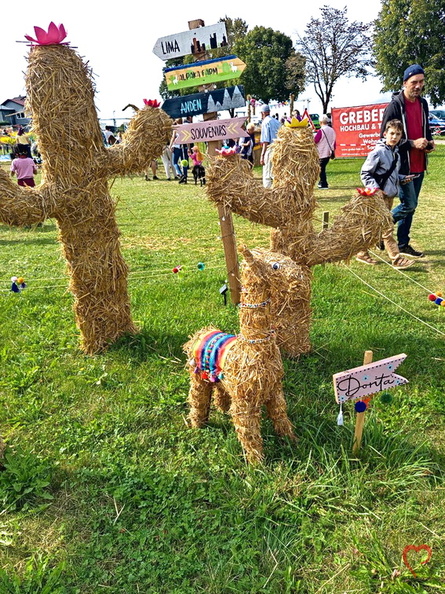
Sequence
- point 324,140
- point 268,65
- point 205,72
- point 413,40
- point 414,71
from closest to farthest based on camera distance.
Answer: point 205,72
point 414,71
point 324,140
point 413,40
point 268,65

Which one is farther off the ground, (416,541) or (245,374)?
(245,374)

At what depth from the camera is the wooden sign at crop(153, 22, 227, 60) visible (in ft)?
11.7

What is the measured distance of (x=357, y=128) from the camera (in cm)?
1609

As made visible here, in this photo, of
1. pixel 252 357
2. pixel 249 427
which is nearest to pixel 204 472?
pixel 249 427

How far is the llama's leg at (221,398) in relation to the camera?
9.44ft

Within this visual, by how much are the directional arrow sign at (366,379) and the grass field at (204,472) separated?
0.43 metres

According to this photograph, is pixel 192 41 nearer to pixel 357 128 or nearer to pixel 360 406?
pixel 360 406

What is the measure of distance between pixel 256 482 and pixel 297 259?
1.68 meters

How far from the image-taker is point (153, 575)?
6.48 ft

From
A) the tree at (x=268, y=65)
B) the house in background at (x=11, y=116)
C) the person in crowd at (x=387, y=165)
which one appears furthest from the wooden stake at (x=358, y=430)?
the tree at (x=268, y=65)

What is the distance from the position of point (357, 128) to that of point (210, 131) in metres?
14.3

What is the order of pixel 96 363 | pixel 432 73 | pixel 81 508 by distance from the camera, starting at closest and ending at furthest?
Answer: pixel 81 508 < pixel 96 363 < pixel 432 73

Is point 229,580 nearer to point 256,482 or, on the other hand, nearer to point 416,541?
point 256,482

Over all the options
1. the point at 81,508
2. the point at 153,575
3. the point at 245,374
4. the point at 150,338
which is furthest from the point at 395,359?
the point at 150,338
